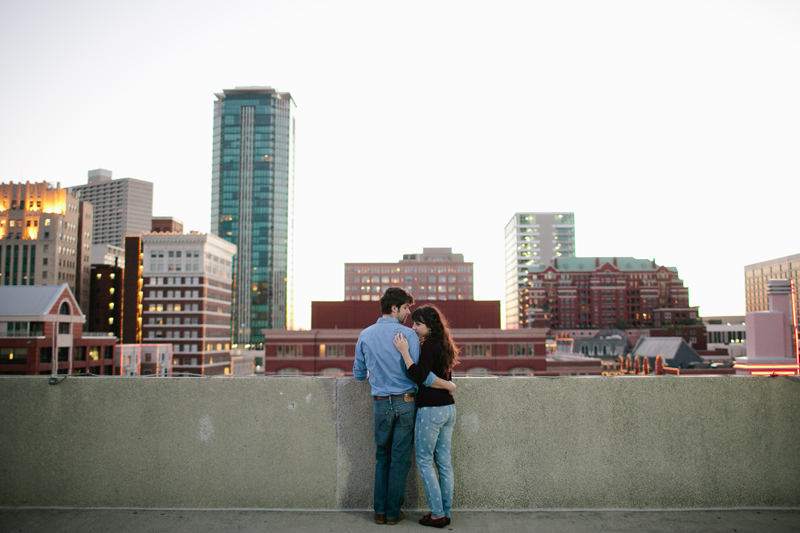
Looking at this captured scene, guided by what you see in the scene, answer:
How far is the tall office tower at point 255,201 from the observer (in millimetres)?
155250

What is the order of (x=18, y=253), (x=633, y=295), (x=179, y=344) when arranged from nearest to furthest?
1. (x=179, y=344)
2. (x=18, y=253)
3. (x=633, y=295)

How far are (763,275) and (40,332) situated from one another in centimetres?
20552

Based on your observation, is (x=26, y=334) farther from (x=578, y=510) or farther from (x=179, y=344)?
(x=578, y=510)

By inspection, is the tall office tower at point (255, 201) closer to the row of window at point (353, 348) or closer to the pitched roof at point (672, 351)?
the row of window at point (353, 348)

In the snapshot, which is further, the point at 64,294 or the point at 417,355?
the point at 64,294

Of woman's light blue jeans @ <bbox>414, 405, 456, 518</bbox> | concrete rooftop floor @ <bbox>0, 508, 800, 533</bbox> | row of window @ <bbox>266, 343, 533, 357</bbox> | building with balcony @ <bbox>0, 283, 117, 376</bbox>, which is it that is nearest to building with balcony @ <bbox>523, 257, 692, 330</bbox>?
row of window @ <bbox>266, 343, 533, 357</bbox>

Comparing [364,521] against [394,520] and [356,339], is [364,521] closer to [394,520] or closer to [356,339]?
[394,520]

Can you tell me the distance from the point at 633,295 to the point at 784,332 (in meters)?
136

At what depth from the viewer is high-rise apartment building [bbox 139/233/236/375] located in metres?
91.8

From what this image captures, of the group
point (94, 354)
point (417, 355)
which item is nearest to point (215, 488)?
point (417, 355)

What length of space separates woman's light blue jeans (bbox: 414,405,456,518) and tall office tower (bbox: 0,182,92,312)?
13345cm

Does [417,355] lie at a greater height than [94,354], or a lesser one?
greater

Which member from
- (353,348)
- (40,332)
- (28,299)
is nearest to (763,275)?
(353,348)

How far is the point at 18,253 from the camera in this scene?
4454 inches
